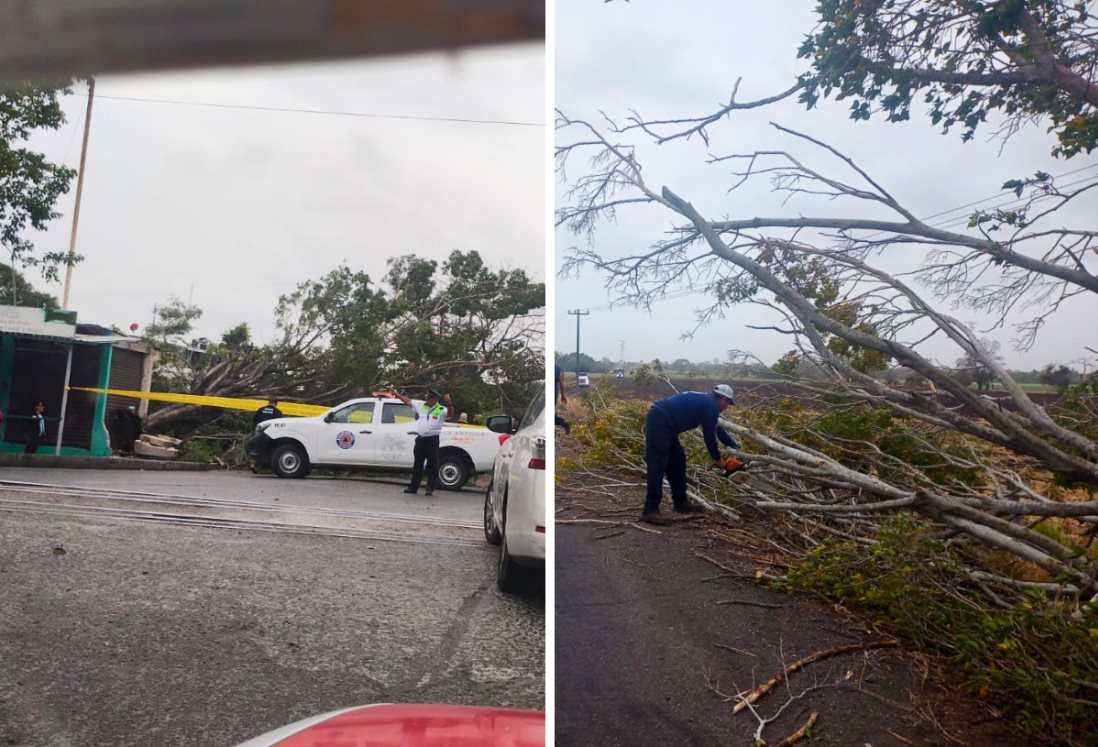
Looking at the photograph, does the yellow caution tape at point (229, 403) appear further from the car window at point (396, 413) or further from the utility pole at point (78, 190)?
the utility pole at point (78, 190)

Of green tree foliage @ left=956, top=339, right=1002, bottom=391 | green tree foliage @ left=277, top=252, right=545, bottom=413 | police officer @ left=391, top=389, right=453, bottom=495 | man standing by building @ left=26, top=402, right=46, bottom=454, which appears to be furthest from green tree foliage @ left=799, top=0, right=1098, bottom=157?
man standing by building @ left=26, top=402, right=46, bottom=454

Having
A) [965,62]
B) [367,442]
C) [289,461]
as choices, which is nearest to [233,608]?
[289,461]

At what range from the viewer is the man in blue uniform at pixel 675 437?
138 cm

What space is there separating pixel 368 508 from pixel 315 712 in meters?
0.39

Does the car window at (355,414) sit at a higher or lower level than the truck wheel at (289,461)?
higher

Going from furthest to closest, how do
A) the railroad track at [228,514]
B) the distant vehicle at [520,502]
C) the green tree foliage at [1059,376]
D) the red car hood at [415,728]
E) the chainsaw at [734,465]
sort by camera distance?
the railroad track at [228,514] < the distant vehicle at [520,502] < the chainsaw at [734,465] < the red car hood at [415,728] < the green tree foliage at [1059,376]

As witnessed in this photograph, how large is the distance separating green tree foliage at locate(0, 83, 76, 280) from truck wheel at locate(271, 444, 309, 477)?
2.07 ft

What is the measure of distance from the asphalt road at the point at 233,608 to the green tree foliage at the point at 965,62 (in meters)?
1.06

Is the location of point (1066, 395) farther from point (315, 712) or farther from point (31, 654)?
point (31, 654)

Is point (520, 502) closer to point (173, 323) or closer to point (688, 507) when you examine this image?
point (688, 507)

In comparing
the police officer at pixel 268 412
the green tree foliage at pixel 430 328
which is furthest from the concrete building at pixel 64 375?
the green tree foliage at pixel 430 328

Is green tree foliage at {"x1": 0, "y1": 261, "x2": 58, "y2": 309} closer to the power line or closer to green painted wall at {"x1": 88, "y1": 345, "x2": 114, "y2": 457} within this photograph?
green painted wall at {"x1": 88, "y1": 345, "x2": 114, "y2": 457}

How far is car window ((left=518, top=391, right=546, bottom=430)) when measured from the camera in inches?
60.7

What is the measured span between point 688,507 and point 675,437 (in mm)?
128
